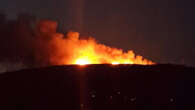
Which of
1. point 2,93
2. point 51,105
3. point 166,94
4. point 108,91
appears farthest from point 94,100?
point 2,93

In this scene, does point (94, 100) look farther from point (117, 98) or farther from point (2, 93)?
point (2, 93)

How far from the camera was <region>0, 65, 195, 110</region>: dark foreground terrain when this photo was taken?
100 ft

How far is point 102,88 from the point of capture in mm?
32281

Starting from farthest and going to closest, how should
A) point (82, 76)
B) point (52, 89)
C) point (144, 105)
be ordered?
point (82, 76) < point (52, 89) < point (144, 105)

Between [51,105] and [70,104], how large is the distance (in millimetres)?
1560

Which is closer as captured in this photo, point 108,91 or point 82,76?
point 108,91

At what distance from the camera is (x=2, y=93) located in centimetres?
3347

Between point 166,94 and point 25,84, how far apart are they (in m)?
12.7

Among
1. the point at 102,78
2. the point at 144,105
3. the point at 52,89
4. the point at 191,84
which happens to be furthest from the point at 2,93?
the point at 191,84

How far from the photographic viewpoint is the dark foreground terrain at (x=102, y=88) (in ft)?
100

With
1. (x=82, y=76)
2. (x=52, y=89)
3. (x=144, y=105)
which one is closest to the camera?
(x=144, y=105)

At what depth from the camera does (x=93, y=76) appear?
113 ft

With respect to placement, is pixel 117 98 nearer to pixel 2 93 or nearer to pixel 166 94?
pixel 166 94

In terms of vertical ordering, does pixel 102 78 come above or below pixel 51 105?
above
